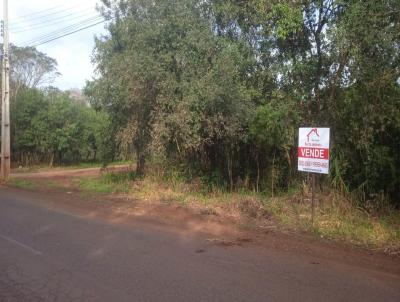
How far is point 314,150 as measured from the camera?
9.58m

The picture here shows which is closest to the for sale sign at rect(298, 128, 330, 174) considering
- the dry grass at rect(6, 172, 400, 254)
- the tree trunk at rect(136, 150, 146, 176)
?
the dry grass at rect(6, 172, 400, 254)

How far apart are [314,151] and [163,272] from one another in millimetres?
4561

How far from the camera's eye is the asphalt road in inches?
219

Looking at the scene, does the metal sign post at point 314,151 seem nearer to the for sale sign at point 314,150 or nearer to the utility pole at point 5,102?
the for sale sign at point 314,150

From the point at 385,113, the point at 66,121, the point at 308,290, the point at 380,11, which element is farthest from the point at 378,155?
the point at 66,121

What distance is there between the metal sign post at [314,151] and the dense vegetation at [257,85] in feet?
7.16

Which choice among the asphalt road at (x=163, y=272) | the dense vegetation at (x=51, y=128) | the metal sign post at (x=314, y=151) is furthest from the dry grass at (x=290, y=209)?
the dense vegetation at (x=51, y=128)

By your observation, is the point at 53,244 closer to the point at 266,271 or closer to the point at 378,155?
the point at 266,271

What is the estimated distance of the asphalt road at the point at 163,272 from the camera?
5.57 meters

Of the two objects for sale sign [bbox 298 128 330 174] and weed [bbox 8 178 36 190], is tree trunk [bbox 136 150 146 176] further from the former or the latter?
for sale sign [bbox 298 128 330 174]

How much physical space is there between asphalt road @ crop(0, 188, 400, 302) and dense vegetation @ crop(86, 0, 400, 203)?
523 centimetres

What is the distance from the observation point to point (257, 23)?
13922 mm

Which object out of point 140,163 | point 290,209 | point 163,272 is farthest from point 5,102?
point 163,272

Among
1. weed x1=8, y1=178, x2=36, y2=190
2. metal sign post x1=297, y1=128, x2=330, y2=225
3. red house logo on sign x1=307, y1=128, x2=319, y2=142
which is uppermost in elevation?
red house logo on sign x1=307, y1=128, x2=319, y2=142
